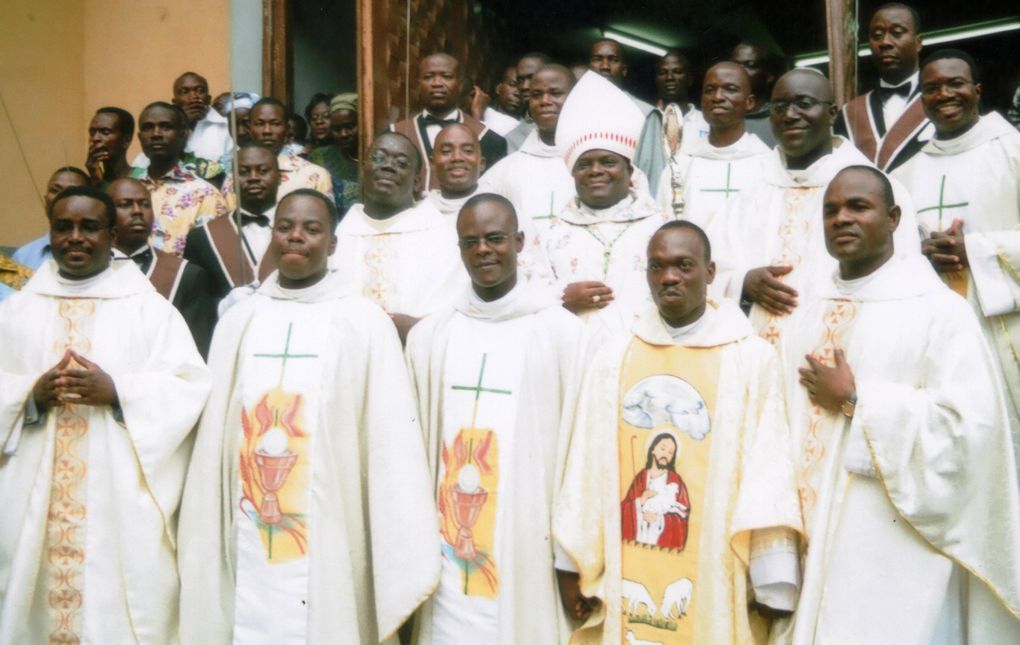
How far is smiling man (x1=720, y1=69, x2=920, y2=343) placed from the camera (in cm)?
429

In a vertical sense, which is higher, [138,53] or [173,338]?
[138,53]

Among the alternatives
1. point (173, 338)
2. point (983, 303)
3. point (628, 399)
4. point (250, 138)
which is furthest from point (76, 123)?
point (983, 303)

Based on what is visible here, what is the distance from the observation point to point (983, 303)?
419 cm

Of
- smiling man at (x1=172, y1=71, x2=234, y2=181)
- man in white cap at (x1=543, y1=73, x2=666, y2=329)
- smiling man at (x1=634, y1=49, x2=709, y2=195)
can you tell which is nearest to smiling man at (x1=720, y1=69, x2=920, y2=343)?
man in white cap at (x1=543, y1=73, x2=666, y2=329)

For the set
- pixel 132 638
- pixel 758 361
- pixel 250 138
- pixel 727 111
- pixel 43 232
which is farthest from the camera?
pixel 43 232

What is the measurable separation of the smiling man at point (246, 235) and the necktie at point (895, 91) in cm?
298

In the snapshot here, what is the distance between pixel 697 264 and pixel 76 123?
6032mm

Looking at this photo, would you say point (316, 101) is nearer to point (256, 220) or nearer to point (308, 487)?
point (256, 220)

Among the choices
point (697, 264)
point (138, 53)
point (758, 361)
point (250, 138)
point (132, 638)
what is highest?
point (138, 53)

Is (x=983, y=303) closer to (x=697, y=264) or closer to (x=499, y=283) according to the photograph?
(x=697, y=264)

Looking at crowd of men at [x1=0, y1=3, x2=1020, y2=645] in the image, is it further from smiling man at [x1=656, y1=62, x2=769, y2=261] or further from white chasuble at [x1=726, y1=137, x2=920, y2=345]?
smiling man at [x1=656, y1=62, x2=769, y2=261]

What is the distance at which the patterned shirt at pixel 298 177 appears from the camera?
20.0 feet

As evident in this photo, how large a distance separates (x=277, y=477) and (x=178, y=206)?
7.83 feet

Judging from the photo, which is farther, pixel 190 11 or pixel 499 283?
pixel 190 11
